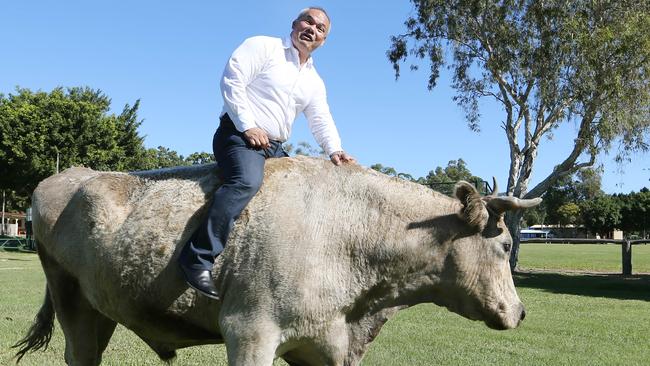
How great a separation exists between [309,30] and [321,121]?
68 cm

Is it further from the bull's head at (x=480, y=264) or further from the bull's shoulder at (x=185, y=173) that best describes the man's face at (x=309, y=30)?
the bull's head at (x=480, y=264)

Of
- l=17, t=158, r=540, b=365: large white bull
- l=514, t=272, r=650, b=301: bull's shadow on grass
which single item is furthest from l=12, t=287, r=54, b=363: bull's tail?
l=514, t=272, r=650, b=301: bull's shadow on grass

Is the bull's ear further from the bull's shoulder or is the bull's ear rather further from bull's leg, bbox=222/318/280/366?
the bull's shoulder

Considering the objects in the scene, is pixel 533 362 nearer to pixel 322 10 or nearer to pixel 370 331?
pixel 370 331

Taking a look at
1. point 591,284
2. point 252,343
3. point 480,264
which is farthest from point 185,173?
point 591,284

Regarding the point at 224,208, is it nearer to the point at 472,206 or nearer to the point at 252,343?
the point at 252,343

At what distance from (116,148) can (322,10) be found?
149ft

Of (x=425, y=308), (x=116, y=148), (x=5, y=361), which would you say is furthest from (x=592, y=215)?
(x=5, y=361)

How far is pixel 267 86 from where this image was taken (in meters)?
4.60

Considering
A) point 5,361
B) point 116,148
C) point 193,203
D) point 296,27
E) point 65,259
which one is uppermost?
point 116,148

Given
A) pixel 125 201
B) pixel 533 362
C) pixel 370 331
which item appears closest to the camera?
pixel 370 331

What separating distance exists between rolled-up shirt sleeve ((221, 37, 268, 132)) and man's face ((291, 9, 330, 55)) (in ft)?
0.94

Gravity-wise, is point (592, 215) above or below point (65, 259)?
above

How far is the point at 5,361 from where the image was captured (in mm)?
7961
